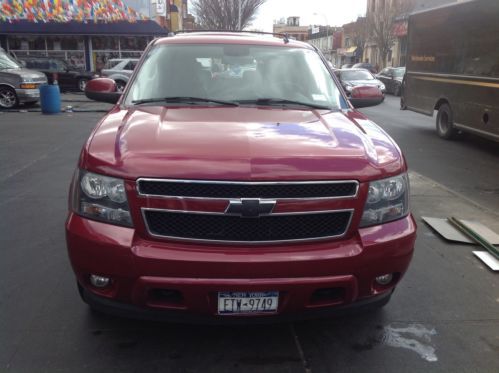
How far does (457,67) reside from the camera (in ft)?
34.6

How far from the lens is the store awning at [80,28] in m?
26.1

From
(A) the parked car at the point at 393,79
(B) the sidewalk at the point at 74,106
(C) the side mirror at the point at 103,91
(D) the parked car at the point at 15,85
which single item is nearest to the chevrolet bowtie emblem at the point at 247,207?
(C) the side mirror at the point at 103,91

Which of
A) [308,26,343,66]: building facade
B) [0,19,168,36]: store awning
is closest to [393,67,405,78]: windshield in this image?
[0,19,168,36]: store awning

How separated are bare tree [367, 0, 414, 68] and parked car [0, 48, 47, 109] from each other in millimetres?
36699

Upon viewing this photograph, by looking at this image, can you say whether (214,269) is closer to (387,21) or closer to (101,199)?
(101,199)

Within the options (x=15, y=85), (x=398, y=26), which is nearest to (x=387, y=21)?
(x=398, y=26)

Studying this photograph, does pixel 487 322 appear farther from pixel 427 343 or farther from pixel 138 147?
pixel 138 147

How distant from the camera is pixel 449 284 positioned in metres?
3.91

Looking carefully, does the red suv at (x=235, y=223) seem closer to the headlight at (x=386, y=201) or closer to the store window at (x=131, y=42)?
the headlight at (x=386, y=201)

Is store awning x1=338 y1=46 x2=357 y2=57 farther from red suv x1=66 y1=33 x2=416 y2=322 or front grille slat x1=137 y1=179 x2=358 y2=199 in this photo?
front grille slat x1=137 y1=179 x2=358 y2=199

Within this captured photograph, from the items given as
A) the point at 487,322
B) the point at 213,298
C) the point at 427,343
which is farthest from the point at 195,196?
the point at 487,322

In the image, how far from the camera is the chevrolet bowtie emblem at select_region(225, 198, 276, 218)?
8.21ft

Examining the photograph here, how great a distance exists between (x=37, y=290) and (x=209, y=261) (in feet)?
5.87

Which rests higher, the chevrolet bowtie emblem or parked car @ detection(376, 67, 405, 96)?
the chevrolet bowtie emblem
